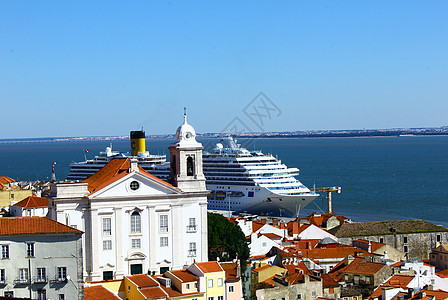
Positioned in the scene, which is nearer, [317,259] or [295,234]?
[317,259]

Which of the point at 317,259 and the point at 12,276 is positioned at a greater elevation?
the point at 12,276

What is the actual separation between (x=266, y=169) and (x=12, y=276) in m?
56.4

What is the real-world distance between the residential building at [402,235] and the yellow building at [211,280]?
18.5 m

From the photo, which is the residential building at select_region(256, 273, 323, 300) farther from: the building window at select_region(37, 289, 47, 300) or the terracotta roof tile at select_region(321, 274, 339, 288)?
the building window at select_region(37, 289, 47, 300)

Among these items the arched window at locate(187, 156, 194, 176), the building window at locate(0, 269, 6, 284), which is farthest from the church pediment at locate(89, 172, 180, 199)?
the building window at locate(0, 269, 6, 284)

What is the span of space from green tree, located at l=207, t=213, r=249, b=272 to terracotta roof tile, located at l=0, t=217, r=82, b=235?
1154cm

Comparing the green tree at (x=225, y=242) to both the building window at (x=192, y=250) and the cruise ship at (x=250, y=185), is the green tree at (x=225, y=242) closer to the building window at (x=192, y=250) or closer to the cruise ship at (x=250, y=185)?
the building window at (x=192, y=250)

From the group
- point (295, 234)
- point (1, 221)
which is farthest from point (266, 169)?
point (1, 221)

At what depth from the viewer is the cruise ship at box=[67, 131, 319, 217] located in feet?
244

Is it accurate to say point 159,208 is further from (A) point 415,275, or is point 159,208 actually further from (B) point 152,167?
(B) point 152,167

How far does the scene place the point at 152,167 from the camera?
81812mm

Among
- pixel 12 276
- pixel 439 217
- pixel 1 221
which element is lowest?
pixel 439 217

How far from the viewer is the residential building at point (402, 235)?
147ft

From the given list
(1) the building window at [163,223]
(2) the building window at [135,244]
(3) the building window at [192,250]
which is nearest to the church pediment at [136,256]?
(2) the building window at [135,244]
